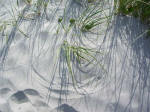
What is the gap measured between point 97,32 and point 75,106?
744 millimetres

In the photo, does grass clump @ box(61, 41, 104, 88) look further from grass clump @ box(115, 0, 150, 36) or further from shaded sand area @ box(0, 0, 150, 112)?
grass clump @ box(115, 0, 150, 36)

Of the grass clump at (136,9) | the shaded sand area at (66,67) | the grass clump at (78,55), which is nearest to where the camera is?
the shaded sand area at (66,67)

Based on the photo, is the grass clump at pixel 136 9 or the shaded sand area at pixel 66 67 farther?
the grass clump at pixel 136 9

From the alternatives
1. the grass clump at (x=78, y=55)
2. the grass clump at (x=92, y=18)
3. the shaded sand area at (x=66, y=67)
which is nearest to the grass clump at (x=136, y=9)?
the shaded sand area at (x=66, y=67)

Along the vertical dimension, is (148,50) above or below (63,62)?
above

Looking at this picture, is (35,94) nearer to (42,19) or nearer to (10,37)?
(10,37)

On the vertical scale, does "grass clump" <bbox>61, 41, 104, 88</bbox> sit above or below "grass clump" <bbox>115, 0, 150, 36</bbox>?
below

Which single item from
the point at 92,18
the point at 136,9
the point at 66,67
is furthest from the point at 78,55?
the point at 136,9

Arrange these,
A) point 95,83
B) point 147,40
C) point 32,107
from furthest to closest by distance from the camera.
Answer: point 147,40 < point 95,83 < point 32,107

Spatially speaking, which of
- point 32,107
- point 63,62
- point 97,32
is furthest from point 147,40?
point 32,107

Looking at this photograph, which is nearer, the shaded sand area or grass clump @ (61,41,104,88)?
the shaded sand area

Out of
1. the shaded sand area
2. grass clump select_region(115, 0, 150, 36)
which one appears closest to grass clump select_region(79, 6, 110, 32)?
the shaded sand area

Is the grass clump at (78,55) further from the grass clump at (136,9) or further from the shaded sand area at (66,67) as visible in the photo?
the grass clump at (136,9)

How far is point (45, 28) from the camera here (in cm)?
181
